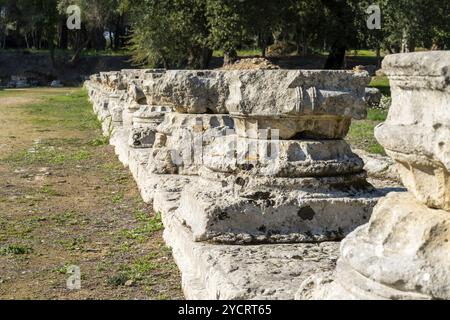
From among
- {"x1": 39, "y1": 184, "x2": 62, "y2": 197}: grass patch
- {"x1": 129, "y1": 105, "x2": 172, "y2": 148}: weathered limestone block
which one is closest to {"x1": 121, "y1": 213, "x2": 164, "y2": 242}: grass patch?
{"x1": 39, "y1": 184, "x2": 62, "y2": 197}: grass patch

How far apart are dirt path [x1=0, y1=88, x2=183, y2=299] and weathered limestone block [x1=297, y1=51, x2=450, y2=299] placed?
1.91 meters

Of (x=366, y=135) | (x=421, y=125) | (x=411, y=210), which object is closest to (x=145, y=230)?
(x=411, y=210)

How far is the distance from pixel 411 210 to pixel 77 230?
426 centimetres

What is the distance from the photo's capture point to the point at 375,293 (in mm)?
2879

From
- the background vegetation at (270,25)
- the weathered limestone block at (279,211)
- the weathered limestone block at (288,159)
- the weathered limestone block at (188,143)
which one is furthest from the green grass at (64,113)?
the weathered limestone block at (279,211)

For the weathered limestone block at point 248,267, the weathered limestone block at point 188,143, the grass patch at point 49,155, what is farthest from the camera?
the grass patch at point 49,155

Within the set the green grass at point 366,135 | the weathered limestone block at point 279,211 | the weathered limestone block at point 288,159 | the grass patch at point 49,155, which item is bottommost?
the grass patch at point 49,155

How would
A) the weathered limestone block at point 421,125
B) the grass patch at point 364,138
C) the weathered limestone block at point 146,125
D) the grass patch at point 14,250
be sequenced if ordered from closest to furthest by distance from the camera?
the weathered limestone block at point 421,125
the grass patch at point 14,250
the weathered limestone block at point 146,125
the grass patch at point 364,138

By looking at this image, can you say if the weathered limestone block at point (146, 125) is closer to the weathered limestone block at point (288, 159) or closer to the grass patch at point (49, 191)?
the grass patch at point (49, 191)

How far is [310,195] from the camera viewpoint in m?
4.98

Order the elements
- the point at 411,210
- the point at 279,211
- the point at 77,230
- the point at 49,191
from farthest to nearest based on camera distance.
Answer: the point at 49,191, the point at 77,230, the point at 279,211, the point at 411,210

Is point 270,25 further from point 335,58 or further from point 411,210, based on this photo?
point 411,210

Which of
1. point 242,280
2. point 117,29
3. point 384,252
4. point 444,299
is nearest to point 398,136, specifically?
point 384,252

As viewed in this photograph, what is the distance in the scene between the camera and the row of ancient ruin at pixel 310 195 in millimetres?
2834
